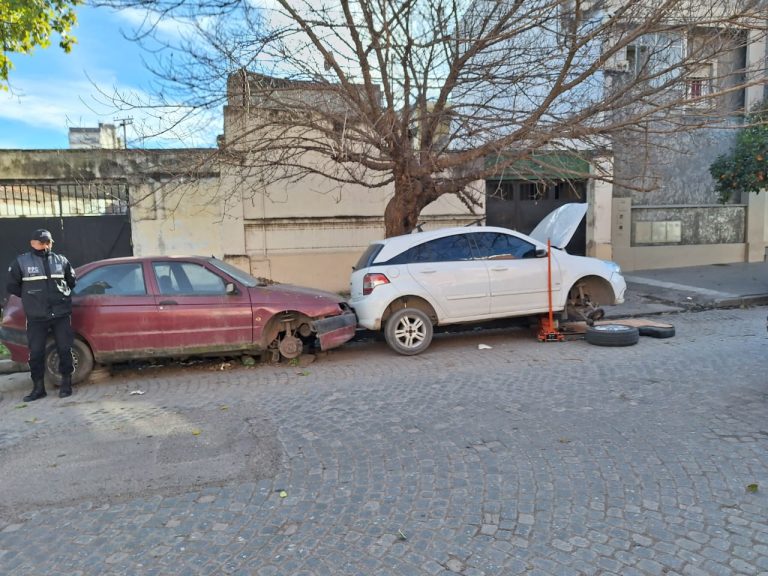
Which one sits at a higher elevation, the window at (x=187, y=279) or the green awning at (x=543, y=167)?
the green awning at (x=543, y=167)

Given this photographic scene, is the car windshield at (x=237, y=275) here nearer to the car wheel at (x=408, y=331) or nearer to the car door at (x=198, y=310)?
the car door at (x=198, y=310)

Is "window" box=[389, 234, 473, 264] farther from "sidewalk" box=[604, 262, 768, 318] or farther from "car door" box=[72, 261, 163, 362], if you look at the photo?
"sidewalk" box=[604, 262, 768, 318]

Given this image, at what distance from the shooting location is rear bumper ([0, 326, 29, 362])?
6.57 m

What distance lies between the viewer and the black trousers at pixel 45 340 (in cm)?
607

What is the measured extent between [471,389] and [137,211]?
9002 mm

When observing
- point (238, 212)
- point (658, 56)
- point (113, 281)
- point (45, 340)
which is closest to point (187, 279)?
point (113, 281)

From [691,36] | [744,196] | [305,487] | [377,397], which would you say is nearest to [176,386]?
[377,397]

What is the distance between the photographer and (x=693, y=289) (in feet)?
40.8

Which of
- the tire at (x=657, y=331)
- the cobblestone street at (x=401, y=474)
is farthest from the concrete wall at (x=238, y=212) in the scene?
the tire at (x=657, y=331)

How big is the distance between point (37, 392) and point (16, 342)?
0.85 m

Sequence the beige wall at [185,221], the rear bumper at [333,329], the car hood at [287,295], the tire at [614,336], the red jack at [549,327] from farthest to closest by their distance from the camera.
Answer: the beige wall at [185,221]
the red jack at [549,327]
the tire at [614,336]
the rear bumper at [333,329]
the car hood at [287,295]

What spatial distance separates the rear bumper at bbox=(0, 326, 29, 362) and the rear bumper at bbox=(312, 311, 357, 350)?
3374 millimetres

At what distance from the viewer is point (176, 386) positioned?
21.1ft

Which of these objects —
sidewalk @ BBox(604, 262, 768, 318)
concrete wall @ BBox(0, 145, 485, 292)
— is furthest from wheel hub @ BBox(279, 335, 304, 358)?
sidewalk @ BBox(604, 262, 768, 318)
